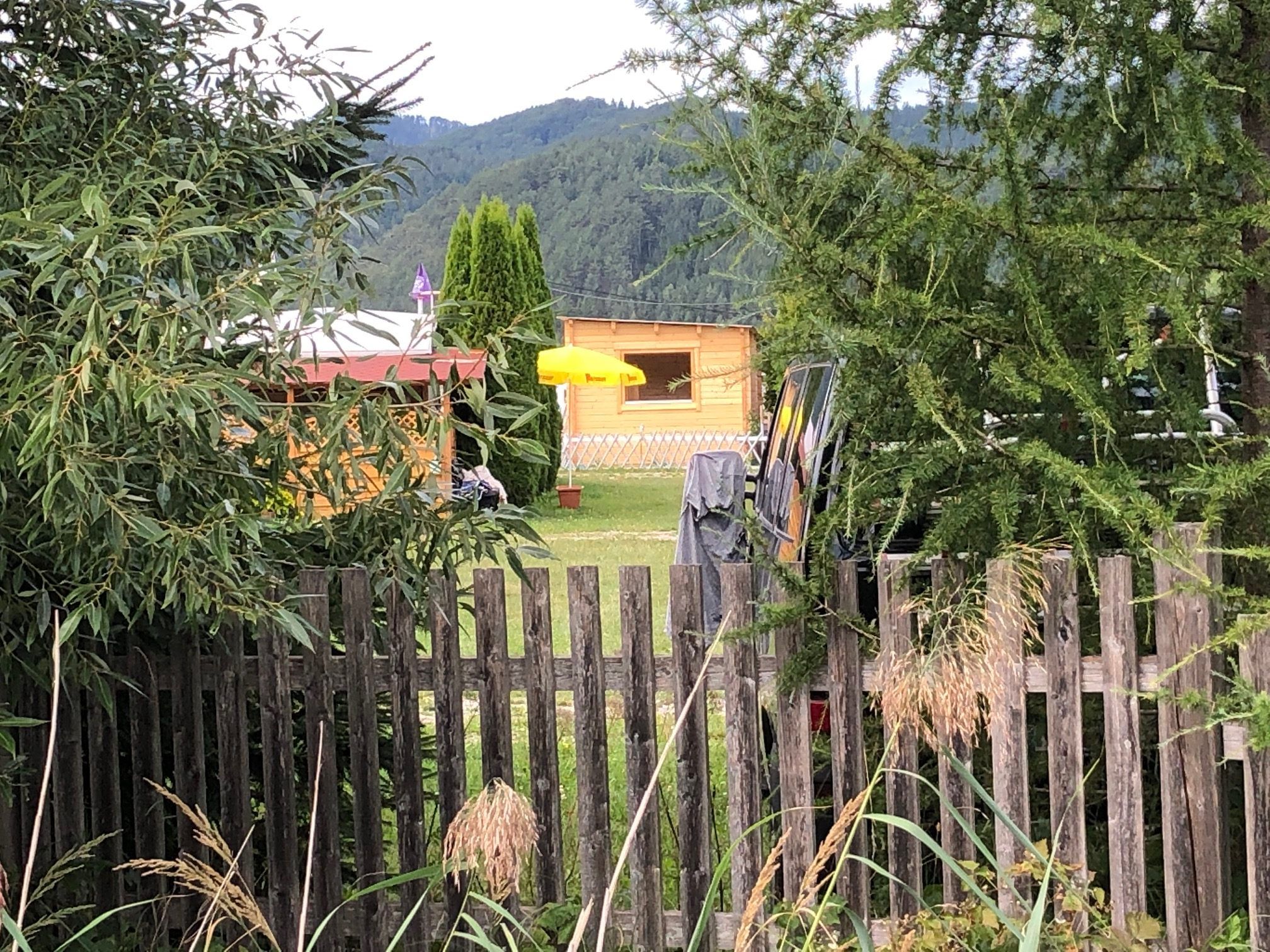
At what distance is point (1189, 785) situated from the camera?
9.93 ft

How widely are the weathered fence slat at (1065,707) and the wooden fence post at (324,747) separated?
5.88 feet

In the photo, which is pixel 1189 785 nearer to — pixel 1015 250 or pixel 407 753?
pixel 1015 250

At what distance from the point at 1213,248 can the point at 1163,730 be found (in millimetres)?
1132

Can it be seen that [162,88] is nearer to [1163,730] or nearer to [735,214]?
[735,214]

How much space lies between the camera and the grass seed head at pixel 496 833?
171 centimetres

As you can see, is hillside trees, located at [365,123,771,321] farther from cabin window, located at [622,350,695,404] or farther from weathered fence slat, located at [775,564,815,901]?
weathered fence slat, located at [775,564,815,901]

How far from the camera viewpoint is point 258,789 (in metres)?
4.00

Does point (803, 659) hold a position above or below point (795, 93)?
below

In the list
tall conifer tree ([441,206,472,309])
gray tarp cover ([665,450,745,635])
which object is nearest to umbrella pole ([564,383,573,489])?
tall conifer tree ([441,206,472,309])

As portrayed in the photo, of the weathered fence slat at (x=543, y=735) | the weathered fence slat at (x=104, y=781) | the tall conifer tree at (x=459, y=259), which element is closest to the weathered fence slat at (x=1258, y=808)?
the weathered fence slat at (x=543, y=735)

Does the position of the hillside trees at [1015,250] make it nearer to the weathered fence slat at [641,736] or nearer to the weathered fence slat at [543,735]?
the weathered fence slat at [641,736]

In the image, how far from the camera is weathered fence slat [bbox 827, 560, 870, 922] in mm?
3207

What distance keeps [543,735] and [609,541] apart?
11500mm

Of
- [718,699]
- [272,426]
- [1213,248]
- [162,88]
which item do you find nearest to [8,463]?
[272,426]
